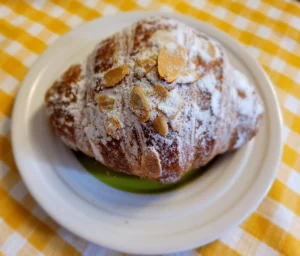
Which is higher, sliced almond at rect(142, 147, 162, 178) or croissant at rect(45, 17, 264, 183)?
croissant at rect(45, 17, 264, 183)

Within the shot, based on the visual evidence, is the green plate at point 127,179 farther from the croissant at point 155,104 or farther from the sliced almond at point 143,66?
the sliced almond at point 143,66

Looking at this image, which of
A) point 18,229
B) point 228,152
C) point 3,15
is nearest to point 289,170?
point 228,152

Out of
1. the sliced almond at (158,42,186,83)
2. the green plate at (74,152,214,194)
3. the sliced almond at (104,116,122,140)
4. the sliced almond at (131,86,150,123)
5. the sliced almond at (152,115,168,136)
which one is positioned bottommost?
the green plate at (74,152,214,194)

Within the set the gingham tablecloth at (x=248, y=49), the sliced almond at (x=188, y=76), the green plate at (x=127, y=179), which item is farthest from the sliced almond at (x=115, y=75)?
the gingham tablecloth at (x=248, y=49)

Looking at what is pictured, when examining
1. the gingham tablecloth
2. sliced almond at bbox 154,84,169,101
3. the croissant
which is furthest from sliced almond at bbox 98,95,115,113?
the gingham tablecloth

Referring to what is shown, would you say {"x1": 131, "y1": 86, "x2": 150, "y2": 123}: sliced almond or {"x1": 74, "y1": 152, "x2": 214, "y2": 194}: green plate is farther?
{"x1": 74, "y1": 152, "x2": 214, "y2": 194}: green plate

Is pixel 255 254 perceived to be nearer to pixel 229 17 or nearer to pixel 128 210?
pixel 128 210

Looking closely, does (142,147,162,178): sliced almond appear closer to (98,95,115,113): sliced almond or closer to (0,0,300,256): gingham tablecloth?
(98,95,115,113): sliced almond

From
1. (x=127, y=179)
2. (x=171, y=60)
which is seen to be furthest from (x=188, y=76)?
(x=127, y=179)
